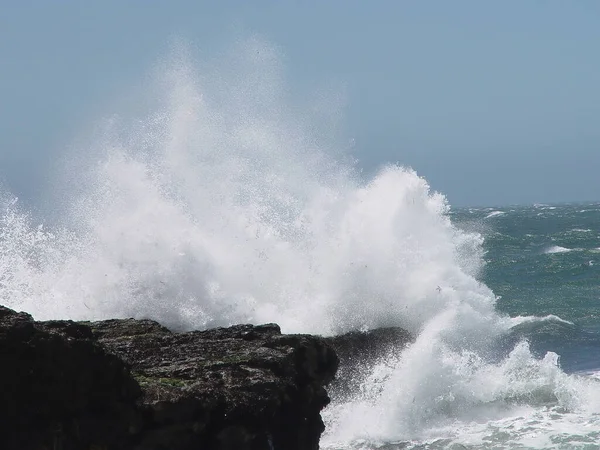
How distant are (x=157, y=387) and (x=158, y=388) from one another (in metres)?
0.03

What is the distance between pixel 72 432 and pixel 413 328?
13.3 metres

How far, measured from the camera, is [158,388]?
10.6 m

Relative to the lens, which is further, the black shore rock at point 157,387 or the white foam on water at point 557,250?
A: the white foam on water at point 557,250

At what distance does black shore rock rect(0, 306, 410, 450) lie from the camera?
367 inches

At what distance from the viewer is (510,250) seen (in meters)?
49.6

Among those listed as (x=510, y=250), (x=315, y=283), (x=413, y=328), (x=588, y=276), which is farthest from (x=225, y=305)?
(x=510, y=250)

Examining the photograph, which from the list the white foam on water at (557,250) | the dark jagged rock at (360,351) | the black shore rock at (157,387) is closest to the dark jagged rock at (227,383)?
the black shore rock at (157,387)

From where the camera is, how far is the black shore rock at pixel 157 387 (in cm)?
931

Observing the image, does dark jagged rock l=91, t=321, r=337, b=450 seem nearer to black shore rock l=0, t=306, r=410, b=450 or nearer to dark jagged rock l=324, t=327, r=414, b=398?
black shore rock l=0, t=306, r=410, b=450

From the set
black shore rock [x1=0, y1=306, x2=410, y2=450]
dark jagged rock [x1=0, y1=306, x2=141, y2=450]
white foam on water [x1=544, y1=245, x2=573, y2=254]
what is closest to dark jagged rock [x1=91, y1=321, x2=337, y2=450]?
black shore rock [x1=0, y1=306, x2=410, y2=450]

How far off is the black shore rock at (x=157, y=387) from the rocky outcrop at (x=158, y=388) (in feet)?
0.04

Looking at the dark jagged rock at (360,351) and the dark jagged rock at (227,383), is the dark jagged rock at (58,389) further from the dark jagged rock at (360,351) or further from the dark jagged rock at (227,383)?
the dark jagged rock at (360,351)

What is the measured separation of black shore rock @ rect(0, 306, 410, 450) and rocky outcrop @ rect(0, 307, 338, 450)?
12mm

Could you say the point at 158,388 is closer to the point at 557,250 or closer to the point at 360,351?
the point at 360,351
